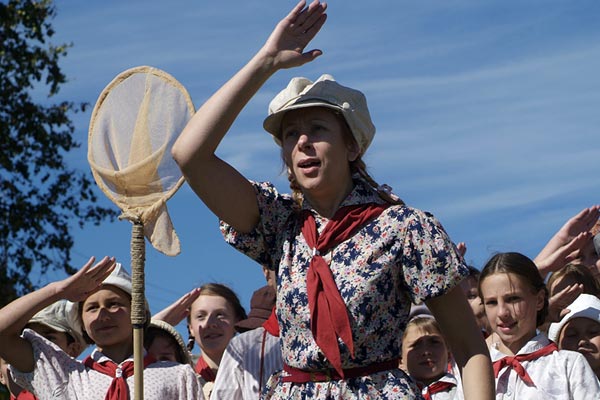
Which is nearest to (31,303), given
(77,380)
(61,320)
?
(77,380)

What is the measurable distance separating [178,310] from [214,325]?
1.23ft

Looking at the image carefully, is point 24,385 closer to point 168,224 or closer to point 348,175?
point 168,224

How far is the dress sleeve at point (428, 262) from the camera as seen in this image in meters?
4.23

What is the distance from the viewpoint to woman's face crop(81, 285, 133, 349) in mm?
6262

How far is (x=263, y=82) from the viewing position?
4.27m

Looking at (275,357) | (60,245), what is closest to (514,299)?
(275,357)

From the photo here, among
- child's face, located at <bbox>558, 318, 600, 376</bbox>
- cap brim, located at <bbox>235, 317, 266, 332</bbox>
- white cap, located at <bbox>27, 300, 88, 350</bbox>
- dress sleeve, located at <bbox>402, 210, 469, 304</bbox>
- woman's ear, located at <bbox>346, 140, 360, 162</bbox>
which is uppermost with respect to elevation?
white cap, located at <bbox>27, 300, 88, 350</bbox>

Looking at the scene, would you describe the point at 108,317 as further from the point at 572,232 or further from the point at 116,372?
the point at 572,232

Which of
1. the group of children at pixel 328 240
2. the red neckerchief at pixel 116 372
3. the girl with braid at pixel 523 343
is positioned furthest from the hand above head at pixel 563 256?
the group of children at pixel 328 240

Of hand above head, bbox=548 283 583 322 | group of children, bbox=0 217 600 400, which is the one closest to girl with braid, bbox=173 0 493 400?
group of children, bbox=0 217 600 400

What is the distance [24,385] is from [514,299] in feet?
7.57

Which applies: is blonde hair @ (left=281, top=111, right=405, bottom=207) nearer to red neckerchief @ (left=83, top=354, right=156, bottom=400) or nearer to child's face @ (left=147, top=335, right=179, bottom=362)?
red neckerchief @ (left=83, top=354, right=156, bottom=400)

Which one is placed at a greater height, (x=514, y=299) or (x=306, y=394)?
(x=514, y=299)

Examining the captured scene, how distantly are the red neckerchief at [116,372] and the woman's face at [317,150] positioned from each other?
2.00m
